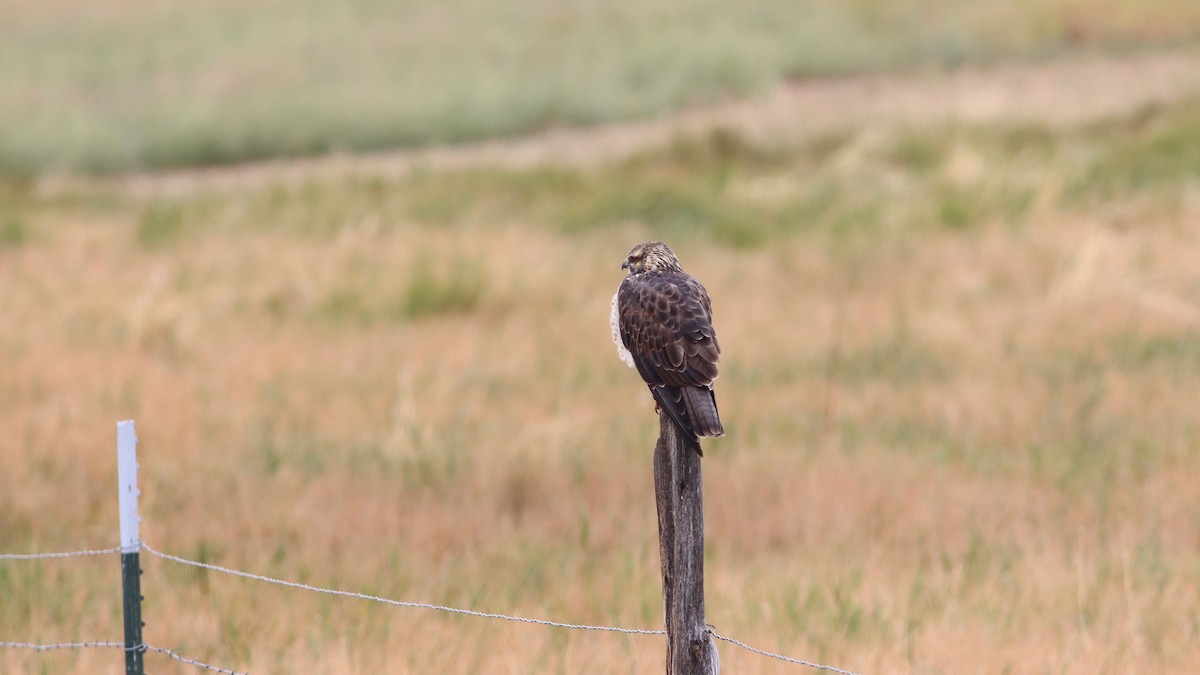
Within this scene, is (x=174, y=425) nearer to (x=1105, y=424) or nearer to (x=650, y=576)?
(x=650, y=576)

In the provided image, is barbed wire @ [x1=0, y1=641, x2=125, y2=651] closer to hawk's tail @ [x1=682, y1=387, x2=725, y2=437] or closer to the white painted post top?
the white painted post top

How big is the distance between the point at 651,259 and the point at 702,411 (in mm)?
660

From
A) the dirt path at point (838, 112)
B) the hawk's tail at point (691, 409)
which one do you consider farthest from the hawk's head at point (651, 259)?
the dirt path at point (838, 112)

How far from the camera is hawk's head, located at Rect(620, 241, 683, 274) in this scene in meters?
4.28

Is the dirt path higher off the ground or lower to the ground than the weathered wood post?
higher

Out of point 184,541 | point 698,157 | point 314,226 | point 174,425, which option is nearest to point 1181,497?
point 184,541

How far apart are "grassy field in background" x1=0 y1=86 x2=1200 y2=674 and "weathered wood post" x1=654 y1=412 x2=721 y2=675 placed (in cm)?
135

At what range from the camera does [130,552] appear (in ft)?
14.3

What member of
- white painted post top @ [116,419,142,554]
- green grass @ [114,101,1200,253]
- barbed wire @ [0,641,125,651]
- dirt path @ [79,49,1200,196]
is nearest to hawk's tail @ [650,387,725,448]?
white painted post top @ [116,419,142,554]

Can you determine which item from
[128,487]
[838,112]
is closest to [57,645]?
[128,487]

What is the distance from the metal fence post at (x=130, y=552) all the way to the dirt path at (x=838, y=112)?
618 inches

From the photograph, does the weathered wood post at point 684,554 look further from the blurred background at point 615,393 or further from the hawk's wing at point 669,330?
the blurred background at point 615,393

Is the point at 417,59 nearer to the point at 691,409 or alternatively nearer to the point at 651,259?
the point at 651,259

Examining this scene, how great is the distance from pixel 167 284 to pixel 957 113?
46.3 ft
